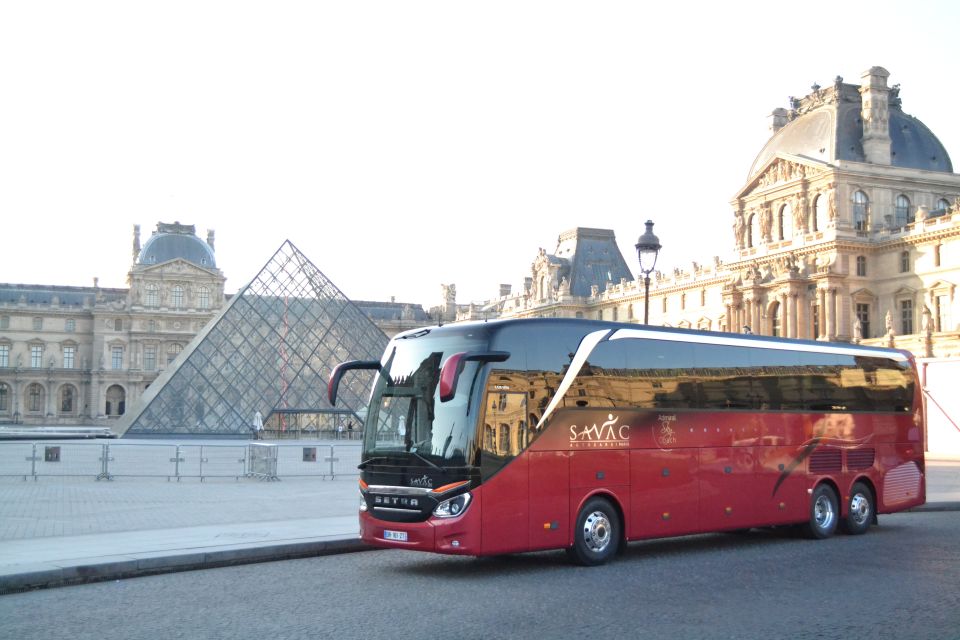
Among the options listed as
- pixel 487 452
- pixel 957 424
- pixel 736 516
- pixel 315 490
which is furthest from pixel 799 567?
pixel 957 424

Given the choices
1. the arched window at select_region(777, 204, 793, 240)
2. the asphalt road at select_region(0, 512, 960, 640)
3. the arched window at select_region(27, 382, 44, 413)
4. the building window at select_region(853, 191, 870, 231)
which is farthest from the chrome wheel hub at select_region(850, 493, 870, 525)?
the arched window at select_region(27, 382, 44, 413)

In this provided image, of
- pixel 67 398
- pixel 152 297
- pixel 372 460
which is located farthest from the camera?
pixel 152 297

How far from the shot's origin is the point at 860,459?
14.0 meters

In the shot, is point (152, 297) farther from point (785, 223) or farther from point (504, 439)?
point (504, 439)

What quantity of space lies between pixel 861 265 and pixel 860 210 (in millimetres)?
2888

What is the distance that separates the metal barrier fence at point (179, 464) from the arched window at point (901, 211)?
3522cm

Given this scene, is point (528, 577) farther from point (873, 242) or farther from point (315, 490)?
point (873, 242)

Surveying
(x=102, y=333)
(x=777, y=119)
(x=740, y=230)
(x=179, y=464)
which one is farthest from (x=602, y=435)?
(x=102, y=333)

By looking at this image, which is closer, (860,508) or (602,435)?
(602,435)

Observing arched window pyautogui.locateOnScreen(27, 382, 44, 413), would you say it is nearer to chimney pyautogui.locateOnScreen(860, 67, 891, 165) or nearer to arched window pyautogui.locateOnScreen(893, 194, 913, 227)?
chimney pyautogui.locateOnScreen(860, 67, 891, 165)

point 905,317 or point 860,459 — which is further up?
point 905,317

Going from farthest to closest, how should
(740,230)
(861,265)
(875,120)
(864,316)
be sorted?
(740,230) → (875,120) → (861,265) → (864,316)

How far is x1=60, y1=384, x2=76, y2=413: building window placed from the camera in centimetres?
9106

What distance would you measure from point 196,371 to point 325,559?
1245 inches
